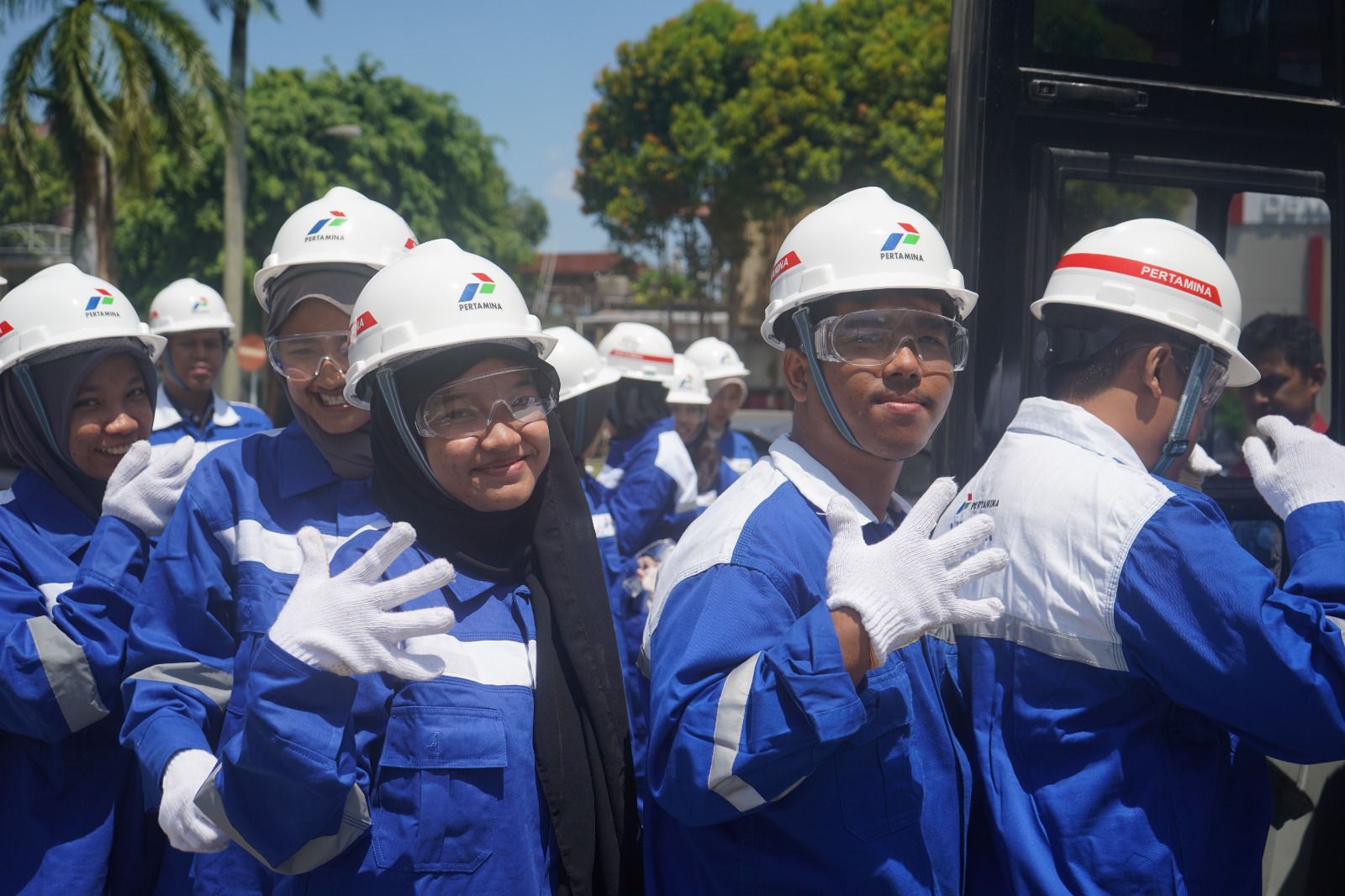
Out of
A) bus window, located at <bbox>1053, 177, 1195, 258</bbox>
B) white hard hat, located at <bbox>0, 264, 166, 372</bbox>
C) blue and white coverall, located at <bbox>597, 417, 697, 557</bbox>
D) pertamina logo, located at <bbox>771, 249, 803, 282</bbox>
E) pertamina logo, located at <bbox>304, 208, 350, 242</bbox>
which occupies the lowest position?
blue and white coverall, located at <bbox>597, 417, 697, 557</bbox>

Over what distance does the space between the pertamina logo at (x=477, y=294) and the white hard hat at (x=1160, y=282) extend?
1181 millimetres

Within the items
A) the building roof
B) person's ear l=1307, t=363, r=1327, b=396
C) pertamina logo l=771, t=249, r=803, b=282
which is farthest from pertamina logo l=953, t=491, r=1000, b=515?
the building roof

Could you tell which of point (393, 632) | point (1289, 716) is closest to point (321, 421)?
point (393, 632)

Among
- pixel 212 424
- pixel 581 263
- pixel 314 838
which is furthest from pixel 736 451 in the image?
pixel 581 263

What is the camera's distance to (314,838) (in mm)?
1959

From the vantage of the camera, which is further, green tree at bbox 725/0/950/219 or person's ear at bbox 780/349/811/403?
green tree at bbox 725/0/950/219

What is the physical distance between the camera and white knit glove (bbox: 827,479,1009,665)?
1.81m

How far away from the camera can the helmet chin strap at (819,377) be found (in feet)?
7.27

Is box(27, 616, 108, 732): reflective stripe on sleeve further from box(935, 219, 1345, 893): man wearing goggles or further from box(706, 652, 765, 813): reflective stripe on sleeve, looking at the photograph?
box(935, 219, 1345, 893): man wearing goggles

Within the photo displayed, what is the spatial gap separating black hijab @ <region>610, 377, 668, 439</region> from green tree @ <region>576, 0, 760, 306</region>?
76.2 ft

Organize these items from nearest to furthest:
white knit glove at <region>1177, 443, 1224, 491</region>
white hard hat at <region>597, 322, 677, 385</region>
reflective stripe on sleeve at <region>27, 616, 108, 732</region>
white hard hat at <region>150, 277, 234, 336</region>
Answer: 1. reflective stripe on sleeve at <region>27, 616, 108, 732</region>
2. white knit glove at <region>1177, 443, 1224, 491</region>
3. white hard hat at <region>597, 322, 677, 385</region>
4. white hard hat at <region>150, 277, 234, 336</region>

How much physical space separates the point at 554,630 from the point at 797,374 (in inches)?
27.9

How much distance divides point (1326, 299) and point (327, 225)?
119 inches

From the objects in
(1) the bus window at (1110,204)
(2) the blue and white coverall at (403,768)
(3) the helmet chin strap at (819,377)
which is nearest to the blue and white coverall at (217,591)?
(2) the blue and white coverall at (403,768)
